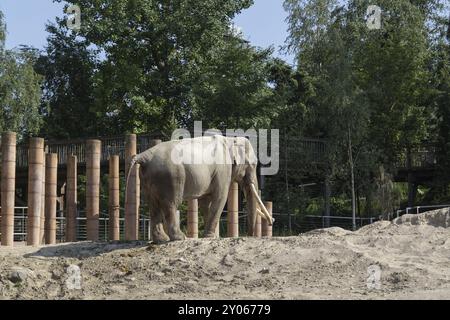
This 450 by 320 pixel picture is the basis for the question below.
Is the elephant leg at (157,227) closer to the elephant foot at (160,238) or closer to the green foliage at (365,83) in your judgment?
the elephant foot at (160,238)

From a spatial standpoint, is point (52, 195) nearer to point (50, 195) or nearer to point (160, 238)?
point (50, 195)

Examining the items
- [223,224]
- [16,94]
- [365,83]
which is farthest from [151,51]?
[223,224]

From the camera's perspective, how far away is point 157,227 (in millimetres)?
17359

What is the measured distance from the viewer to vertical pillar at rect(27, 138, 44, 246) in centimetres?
2048

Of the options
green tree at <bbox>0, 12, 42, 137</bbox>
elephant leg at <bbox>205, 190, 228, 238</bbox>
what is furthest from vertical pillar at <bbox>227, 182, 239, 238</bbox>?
green tree at <bbox>0, 12, 42, 137</bbox>

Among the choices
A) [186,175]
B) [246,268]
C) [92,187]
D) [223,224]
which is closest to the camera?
[246,268]

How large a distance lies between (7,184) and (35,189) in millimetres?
560

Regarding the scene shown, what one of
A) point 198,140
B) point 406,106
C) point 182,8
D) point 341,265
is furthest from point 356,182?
point 341,265

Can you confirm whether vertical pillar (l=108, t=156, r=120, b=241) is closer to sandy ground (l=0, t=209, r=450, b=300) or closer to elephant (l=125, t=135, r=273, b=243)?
elephant (l=125, t=135, r=273, b=243)

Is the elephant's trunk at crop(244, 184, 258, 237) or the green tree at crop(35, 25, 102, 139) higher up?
the green tree at crop(35, 25, 102, 139)

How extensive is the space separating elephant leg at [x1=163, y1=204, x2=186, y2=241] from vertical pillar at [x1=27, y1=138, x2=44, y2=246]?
13.9 ft

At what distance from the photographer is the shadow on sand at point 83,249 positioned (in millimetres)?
16734

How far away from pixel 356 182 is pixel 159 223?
21142 mm

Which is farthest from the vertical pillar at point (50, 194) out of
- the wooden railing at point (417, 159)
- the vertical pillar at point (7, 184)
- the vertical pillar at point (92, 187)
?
the wooden railing at point (417, 159)
